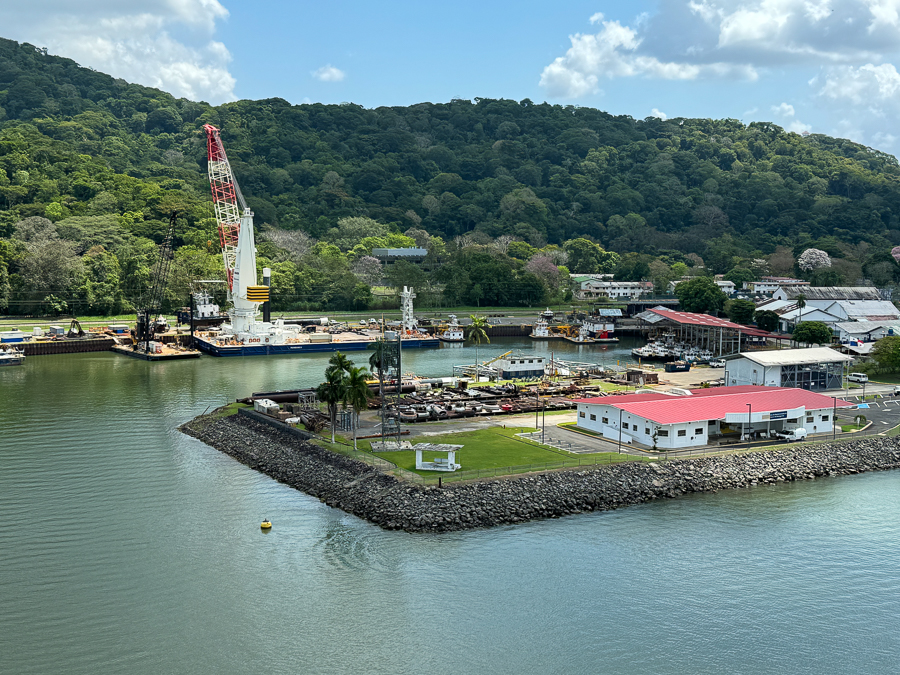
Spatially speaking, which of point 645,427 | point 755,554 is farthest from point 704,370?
point 755,554

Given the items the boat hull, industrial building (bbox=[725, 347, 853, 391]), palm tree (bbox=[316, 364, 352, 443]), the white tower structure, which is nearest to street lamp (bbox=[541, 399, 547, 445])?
palm tree (bbox=[316, 364, 352, 443])

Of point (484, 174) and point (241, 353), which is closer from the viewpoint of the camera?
point (241, 353)

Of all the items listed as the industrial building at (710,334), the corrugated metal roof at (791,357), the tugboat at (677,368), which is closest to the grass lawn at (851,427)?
the corrugated metal roof at (791,357)

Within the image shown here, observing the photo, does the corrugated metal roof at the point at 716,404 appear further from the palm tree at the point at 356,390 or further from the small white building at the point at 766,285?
the small white building at the point at 766,285

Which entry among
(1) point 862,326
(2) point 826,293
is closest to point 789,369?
(1) point 862,326

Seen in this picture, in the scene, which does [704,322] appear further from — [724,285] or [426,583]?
[426,583]

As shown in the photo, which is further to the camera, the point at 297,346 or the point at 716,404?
the point at 297,346

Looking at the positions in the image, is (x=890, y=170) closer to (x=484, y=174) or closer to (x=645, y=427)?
(x=484, y=174)

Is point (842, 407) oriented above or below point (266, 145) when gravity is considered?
below
